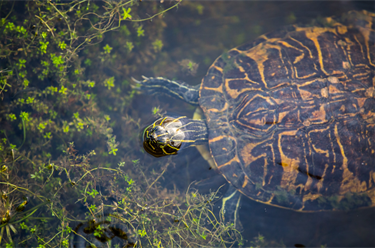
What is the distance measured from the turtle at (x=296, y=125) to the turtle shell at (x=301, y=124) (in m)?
0.02

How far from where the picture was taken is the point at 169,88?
4.75 metres

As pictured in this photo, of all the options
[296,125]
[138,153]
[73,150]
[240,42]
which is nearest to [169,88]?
[138,153]

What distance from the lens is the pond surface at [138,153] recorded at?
3.56m

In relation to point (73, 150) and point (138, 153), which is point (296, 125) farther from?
point (73, 150)

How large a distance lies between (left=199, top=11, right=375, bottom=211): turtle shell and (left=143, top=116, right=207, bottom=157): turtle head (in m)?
0.36

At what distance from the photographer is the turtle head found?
3.56m

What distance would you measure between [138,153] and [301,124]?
3035 mm

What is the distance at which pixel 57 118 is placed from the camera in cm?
407

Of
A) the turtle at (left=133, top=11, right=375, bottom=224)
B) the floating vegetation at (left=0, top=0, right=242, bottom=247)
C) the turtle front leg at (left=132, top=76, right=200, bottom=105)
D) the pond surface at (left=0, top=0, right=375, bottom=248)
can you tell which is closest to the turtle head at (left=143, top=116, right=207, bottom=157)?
the turtle at (left=133, top=11, right=375, bottom=224)

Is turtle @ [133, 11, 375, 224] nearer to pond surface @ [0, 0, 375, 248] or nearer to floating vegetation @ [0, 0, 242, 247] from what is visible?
pond surface @ [0, 0, 375, 248]

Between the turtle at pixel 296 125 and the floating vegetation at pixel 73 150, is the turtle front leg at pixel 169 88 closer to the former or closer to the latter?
the turtle at pixel 296 125

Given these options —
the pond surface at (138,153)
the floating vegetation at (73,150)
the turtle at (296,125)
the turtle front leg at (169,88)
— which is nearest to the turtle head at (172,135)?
the turtle at (296,125)

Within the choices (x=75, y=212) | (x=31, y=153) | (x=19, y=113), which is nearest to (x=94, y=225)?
(x=75, y=212)

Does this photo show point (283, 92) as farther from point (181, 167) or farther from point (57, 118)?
point (57, 118)
